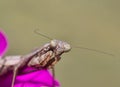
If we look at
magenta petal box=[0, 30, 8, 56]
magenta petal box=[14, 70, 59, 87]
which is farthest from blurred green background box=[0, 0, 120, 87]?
magenta petal box=[14, 70, 59, 87]

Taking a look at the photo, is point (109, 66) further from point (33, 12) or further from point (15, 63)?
point (15, 63)

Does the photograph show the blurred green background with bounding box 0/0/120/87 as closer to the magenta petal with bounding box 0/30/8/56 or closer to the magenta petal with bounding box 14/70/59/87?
the magenta petal with bounding box 0/30/8/56

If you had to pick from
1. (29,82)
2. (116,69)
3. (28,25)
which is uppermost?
(28,25)

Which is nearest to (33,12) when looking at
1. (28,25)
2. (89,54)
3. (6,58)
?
(28,25)

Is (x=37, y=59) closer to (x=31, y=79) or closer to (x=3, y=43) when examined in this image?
(x=31, y=79)

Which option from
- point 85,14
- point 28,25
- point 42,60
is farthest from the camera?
point 85,14

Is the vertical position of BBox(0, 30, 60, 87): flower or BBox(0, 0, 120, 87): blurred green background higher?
BBox(0, 0, 120, 87): blurred green background

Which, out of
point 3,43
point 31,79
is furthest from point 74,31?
point 31,79
